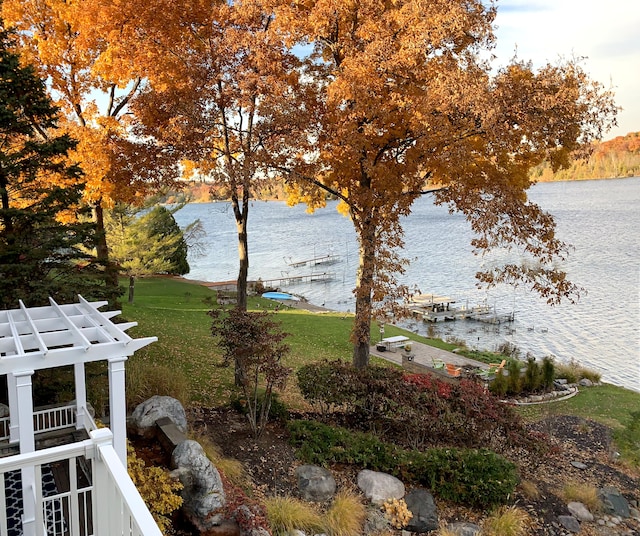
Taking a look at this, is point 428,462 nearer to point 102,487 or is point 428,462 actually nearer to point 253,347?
point 253,347

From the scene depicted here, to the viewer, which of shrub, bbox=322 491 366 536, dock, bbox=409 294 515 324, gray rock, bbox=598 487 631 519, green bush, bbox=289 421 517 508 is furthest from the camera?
dock, bbox=409 294 515 324

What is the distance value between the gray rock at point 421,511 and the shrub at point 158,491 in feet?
10.1

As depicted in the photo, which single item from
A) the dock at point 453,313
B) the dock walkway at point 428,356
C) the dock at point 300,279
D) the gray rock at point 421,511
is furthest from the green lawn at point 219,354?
the dock at point 300,279

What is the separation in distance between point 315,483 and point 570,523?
11.9 feet

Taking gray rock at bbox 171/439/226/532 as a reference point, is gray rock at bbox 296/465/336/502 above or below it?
below

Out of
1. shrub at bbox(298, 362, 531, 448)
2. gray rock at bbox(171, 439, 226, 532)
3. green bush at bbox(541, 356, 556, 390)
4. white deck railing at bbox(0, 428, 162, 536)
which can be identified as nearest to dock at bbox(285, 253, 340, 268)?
green bush at bbox(541, 356, 556, 390)

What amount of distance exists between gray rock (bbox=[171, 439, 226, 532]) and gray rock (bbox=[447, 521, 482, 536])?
3067mm

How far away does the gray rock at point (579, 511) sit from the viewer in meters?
7.07

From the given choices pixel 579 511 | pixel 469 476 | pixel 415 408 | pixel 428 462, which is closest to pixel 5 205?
pixel 415 408

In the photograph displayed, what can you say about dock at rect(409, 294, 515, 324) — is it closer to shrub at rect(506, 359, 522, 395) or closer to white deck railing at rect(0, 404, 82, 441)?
shrub at rect(506, 359, 522, 395)

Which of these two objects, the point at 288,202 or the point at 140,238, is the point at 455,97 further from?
the point at 140,238

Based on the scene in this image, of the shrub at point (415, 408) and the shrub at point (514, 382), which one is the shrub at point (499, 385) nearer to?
the shrub at point (514, 382)

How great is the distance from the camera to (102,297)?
8.18 m

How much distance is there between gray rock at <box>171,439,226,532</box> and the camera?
529cm
